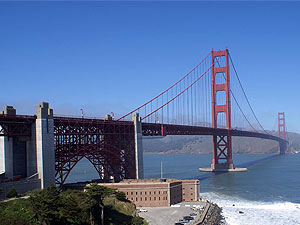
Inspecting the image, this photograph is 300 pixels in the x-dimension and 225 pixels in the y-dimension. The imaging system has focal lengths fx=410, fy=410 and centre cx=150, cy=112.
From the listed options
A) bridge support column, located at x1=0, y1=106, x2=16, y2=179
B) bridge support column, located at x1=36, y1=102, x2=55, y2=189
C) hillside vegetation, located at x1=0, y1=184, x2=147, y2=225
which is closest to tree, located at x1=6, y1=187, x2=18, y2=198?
hillside vegetation, located at x1=0, y1=184, x2=147, y2=225

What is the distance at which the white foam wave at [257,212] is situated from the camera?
44.8 m

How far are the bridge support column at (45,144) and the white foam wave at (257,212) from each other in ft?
65.4

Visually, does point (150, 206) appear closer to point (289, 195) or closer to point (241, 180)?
point (289, 195)

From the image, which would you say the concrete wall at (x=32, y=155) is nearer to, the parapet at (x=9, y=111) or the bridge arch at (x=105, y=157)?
the parapet at (x=9, y=111)

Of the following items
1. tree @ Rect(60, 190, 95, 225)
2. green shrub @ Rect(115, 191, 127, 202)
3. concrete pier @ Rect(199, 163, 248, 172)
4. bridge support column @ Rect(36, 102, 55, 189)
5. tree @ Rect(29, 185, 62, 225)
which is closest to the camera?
tree @ Rect(29, 185, 62, 225)

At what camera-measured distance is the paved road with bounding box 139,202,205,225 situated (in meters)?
40.2

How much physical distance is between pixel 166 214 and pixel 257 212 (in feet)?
41.8

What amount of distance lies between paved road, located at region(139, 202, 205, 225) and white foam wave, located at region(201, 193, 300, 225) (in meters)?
4.51

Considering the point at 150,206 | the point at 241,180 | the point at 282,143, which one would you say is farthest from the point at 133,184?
the point at 282,143

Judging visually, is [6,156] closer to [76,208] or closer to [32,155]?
[32,155]

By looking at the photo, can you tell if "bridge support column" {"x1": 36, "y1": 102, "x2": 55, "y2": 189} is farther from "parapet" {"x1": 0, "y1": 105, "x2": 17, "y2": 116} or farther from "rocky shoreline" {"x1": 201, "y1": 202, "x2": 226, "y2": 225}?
"rocky shoreline" {"x1": 201, "y1": 202, "x2": 226, "y2": 225}

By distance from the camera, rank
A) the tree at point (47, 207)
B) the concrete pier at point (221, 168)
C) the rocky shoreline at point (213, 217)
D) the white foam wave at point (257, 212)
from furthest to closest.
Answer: the concrete pier at point (221, 168) < the white foam wave at point (257, 212) < the rocky shoreline at point (213, 217) < the tree at point (47, 207)

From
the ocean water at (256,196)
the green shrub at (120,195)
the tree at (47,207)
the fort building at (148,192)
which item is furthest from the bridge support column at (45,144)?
the ocean water at (256,196)

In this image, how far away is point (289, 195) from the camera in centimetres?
6050
